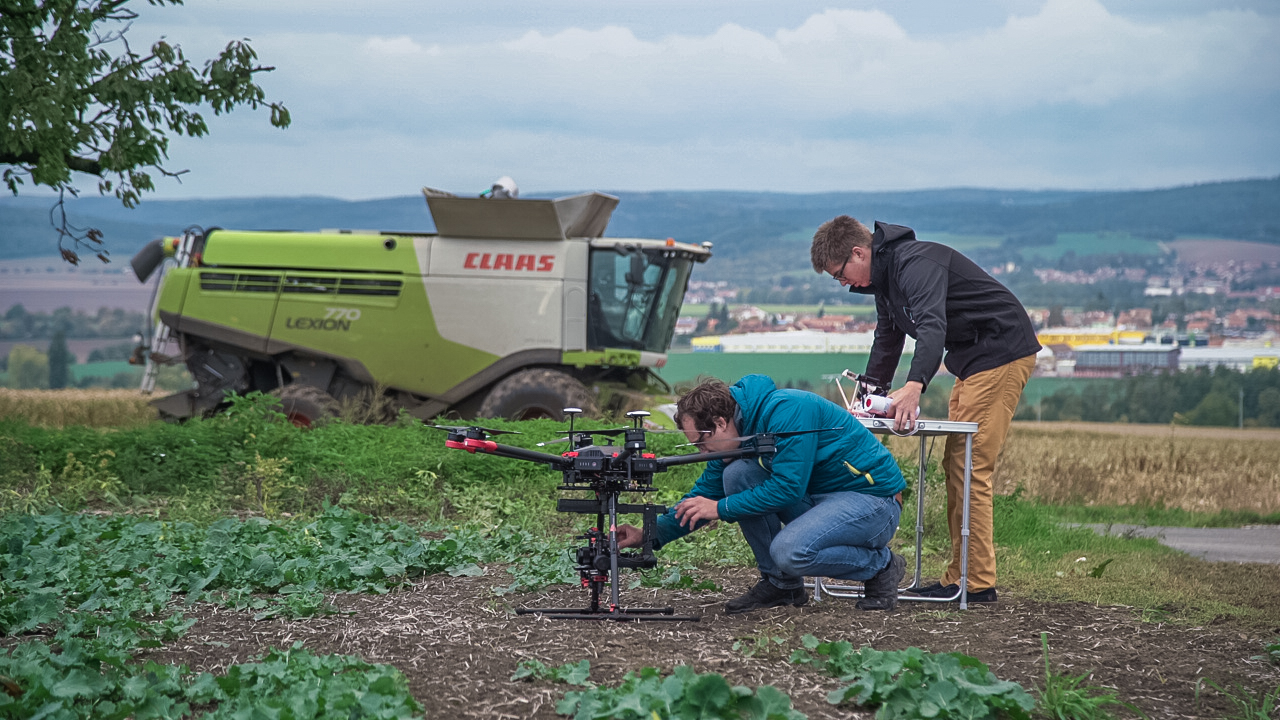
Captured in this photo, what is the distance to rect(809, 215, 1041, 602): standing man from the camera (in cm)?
536

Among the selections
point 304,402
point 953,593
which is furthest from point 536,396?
point 953,593

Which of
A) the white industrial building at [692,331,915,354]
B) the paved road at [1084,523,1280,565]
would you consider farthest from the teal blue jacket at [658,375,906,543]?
the white industrial building at [692,331,915,354]

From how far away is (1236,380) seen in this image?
38.4 m

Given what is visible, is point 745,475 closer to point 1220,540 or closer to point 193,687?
point 193,687

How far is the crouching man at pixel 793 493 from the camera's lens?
4730 millimetres

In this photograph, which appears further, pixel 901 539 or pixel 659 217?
pixel 659 217

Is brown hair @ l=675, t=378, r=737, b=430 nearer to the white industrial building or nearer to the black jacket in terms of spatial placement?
the black jacket

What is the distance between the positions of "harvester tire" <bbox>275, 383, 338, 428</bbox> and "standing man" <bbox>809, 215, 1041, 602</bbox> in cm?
985

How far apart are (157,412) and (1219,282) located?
287ft

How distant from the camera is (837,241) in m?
5.33

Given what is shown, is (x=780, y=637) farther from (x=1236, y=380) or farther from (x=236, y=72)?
(x=1236, y=380)

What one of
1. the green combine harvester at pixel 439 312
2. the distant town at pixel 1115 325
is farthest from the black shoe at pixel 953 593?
the distant town at pixel 1115 325

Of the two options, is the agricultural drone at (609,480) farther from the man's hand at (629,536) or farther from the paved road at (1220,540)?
the paved road at (1220,540)

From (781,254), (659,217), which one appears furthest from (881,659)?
(659,217)
